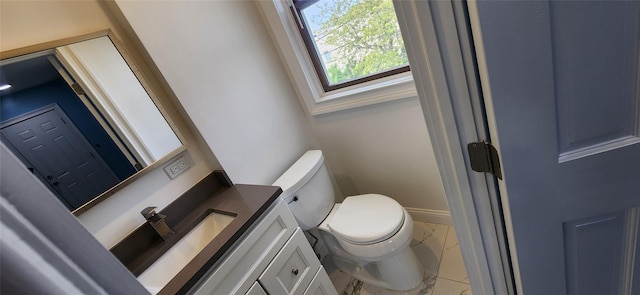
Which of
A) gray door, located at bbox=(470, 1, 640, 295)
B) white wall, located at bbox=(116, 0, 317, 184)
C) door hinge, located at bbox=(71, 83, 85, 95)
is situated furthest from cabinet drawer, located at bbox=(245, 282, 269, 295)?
door hinge, located at bbox=(71, 83, 85, 95)

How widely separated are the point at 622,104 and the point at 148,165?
1.53 m

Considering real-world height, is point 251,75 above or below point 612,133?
above

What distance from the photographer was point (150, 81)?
4.33 feet

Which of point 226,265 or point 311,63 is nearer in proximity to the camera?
point 226,265

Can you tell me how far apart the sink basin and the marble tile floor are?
2.96 feet

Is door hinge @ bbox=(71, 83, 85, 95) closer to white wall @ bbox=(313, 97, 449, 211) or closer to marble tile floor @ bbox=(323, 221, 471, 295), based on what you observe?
white wall @ bbox=(313, 97, 449, 211)

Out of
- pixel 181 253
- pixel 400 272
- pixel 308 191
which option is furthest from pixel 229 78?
pixel 400 272

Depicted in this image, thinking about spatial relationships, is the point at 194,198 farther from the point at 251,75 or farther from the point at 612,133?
the point at 612,133

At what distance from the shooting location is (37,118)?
3.37 feet

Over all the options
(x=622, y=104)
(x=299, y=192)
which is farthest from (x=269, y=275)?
(x=622, y=104)

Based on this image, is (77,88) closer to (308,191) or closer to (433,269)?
(308,191)

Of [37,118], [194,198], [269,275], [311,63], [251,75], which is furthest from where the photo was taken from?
[311,63]

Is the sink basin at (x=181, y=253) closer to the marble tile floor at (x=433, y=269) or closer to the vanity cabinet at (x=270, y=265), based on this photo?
the vanity cabinet at (x=270, y=265)

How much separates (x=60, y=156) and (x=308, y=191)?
1.07 metres
